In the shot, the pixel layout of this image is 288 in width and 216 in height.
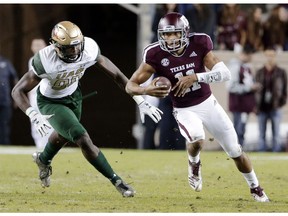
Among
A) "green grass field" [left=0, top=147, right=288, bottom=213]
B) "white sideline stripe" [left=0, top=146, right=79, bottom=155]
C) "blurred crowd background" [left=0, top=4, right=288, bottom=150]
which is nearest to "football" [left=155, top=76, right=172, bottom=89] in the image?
"green grass field" [left=0, top=147, right=288, bottom=213]

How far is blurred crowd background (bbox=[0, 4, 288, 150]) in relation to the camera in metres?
14.6

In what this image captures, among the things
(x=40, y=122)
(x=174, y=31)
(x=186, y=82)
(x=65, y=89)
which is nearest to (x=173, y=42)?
(x=174, y=31)

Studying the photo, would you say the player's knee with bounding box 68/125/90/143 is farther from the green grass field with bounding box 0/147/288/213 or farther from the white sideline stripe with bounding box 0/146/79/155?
the white sideline stripe with bounding box 0/146/79/155

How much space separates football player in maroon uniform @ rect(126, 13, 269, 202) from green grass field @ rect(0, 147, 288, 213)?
0.49 meters

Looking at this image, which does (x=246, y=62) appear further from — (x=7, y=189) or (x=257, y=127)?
(x=7, y=189)

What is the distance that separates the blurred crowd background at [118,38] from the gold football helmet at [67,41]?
6.03 meters

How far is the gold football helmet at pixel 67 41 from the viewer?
832 centimetres

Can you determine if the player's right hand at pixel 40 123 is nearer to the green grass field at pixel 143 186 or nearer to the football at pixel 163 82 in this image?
the green grass field at pixel 143 186

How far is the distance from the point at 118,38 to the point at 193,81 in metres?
7.28

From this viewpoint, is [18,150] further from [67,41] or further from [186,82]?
[186,82]

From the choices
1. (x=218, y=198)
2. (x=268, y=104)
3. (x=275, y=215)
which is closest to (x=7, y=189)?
(x=218, y=198)

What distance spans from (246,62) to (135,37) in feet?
7.20

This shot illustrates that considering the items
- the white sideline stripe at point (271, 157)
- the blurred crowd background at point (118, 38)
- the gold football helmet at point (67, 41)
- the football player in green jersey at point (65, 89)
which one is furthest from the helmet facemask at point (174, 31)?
the blurred crowd background at point (118, 38)

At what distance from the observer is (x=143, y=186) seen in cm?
955
